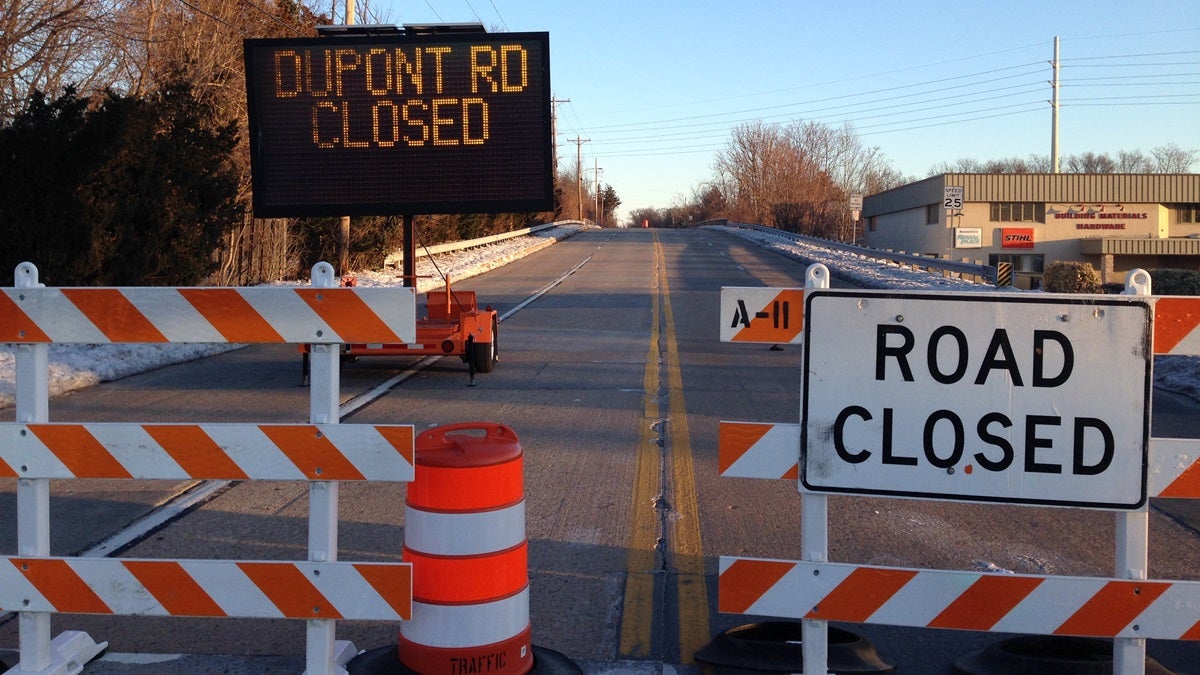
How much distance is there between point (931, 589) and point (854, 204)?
3954 centimetres

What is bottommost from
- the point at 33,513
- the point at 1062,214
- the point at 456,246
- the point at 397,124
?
the point at 33,513

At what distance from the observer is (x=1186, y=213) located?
5766 centimetres

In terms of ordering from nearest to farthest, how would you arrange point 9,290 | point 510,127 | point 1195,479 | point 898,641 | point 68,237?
1. point 1195,479
2. point 9,290
3. point 898,641
4. point 510,127
5. point 68,237

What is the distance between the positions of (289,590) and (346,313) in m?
1.01

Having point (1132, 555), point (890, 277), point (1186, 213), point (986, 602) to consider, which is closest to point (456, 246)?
point (890, 277)

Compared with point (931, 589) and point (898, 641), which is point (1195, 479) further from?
point (898, 641)

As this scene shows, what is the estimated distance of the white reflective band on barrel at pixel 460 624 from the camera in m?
3.95

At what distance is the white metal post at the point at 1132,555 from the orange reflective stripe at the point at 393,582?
2472mm

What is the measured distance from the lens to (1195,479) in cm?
368

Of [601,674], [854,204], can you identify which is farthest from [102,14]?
[854,204]

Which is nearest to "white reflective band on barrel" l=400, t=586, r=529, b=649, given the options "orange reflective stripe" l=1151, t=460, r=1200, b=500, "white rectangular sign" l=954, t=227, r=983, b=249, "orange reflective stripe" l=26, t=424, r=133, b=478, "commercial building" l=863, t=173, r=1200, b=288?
"orange reflective stripe" l=26, t=424, r=133, b=478

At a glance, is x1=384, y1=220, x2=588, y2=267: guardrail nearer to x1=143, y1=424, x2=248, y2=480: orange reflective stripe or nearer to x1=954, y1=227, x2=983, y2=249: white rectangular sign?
x1=143, y1=424, x2=248, y2=480: orange reflective stripe

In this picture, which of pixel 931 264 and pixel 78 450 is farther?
pixel 931 264

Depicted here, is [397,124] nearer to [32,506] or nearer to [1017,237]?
[32,506]
